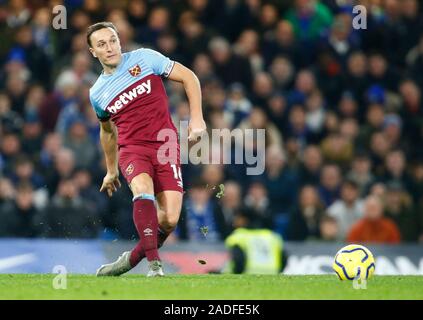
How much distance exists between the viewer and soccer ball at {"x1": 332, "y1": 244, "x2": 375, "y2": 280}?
9.67 m

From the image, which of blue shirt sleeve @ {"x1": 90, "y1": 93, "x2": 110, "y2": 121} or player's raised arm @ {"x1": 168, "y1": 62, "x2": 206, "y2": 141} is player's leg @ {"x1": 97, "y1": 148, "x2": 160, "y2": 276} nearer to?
blue shirt sleeve @ {"x1": 90, "y1": 93, "x2": 110, "y2": 121}

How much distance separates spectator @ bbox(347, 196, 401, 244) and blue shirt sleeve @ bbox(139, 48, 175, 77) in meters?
4.91

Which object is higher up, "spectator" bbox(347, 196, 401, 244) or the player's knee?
the player's knee

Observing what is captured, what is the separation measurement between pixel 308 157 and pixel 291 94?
1.48 metres

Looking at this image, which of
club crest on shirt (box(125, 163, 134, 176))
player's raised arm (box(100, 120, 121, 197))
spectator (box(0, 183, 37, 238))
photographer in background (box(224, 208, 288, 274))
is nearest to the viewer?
club crest on shirt (box(125, 163, 134, 176))

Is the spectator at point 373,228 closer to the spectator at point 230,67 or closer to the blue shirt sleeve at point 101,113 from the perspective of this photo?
the spectator at point 230,67

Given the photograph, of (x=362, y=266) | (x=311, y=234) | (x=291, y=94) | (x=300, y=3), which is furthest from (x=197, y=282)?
(x=300, y=3)

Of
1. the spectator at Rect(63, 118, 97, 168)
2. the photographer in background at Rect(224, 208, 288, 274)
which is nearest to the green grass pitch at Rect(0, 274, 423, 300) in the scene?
the photographer in background at Rect(224, 208, 288, 274)

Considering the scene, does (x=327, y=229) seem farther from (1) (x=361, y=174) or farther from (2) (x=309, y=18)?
(2) (x=309, y=18)

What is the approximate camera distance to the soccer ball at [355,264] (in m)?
9.67

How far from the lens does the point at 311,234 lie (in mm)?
14211

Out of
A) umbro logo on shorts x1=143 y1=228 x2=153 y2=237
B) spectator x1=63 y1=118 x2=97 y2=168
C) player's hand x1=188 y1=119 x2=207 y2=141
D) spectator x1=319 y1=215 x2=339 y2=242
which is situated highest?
player's hand x1=188 y1=119 x2=207 y2=141
